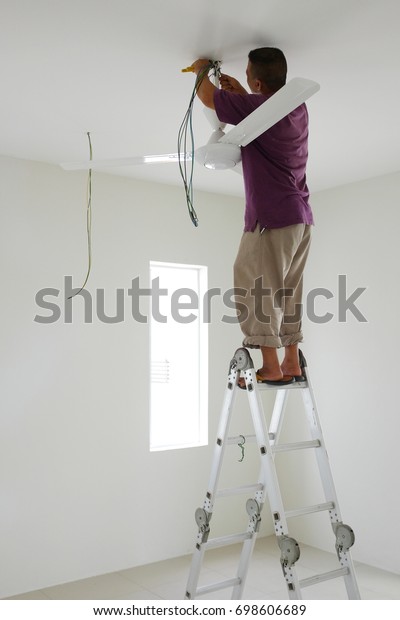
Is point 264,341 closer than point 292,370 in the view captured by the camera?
Yes

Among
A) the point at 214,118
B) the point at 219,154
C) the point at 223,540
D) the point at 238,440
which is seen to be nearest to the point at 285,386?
the point at 238,440

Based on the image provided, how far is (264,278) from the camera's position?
7.74ft

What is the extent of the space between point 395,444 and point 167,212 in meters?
2.10

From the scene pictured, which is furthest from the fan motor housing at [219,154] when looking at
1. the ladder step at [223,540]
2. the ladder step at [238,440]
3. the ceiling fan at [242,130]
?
the ladder step at [223,540]

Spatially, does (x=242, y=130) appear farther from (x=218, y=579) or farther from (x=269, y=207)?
(x=218, y=579)

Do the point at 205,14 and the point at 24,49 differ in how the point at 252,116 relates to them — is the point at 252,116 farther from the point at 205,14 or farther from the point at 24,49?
the point at 24,49

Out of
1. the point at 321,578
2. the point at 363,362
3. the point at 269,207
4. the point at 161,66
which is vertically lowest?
the point at 321,578

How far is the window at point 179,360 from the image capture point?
431cm

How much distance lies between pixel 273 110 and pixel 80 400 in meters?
2.37

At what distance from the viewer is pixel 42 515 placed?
11.9 ft

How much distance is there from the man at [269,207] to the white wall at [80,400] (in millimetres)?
1648

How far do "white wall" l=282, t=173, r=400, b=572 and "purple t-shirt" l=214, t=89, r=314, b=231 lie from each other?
1793 mm
